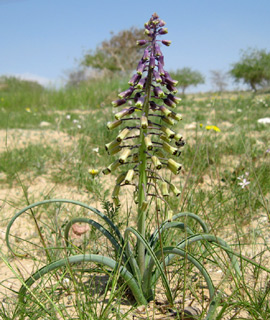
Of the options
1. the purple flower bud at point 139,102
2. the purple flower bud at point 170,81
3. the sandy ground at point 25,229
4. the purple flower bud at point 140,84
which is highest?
the purple flower bud at point 170,81

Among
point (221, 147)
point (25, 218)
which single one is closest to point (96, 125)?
point (221, 147)

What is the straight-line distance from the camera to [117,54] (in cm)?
3612

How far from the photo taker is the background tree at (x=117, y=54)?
116 feet

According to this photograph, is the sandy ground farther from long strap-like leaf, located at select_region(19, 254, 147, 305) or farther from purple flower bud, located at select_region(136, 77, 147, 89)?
purple flower bud, located at select_region(136, 77, 147, 89)

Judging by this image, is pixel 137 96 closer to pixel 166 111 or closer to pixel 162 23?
pixel 166 111

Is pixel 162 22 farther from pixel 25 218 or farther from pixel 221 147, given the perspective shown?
pixel 221 147

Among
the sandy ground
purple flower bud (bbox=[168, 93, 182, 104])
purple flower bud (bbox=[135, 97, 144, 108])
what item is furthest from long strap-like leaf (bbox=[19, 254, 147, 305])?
purple flower bud (bbox=[168, 93, 182, 104])

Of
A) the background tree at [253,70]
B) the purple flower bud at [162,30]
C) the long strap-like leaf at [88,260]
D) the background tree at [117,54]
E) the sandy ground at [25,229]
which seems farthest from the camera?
the background tree at [117,54]

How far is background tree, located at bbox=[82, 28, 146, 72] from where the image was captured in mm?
35263

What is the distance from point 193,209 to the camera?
97.4 inches

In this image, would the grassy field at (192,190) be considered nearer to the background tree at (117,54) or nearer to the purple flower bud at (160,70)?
the purple flower bud at (160,70)

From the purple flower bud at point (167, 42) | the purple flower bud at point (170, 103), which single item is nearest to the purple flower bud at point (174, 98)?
the purple flower bud at point (170, 103)

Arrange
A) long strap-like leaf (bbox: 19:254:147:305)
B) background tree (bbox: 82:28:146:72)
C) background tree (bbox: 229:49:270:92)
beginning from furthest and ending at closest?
background tree (bbox: 82:28:146:72)
background tree (bbox: 229:49:270:92)
long strap-like leaf (bbox: 19:254:147:305)

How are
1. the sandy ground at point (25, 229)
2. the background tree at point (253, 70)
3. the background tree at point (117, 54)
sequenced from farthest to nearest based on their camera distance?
1. the background tree at point (117, 54)
2. the background tree at point (253, 70)
3. the sandy ground at point (25, 229)
